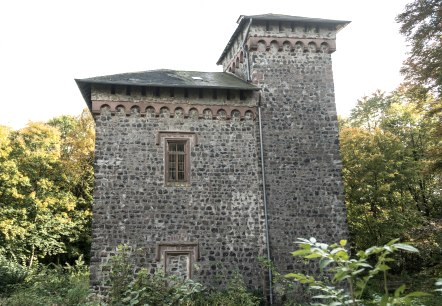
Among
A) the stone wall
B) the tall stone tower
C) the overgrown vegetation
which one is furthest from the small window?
the overgrown vegetation

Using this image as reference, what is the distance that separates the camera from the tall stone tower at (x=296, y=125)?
44.8 feet

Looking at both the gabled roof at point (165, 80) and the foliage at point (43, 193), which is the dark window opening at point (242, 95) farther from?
the foliage at point (43, 193)

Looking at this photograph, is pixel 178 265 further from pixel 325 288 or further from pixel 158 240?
pixel 325 288

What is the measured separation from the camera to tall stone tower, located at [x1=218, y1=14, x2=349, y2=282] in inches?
537

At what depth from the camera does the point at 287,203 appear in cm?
1370

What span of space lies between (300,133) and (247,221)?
3.67 m

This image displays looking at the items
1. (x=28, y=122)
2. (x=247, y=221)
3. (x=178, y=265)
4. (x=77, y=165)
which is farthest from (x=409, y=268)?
(x=28, y=122)

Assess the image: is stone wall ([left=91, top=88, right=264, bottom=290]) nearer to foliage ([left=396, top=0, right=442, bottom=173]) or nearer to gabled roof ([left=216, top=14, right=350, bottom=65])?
gabled roof ([left=216, top=14, right=350, bottom=65])

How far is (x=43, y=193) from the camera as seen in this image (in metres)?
24.4

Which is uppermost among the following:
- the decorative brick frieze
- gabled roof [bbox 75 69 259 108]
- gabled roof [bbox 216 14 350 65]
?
gabled roof [bbox 216 14 350 65]

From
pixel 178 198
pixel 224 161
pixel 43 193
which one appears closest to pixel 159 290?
pixel 178 198

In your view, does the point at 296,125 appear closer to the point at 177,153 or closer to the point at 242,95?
the point at 242,95

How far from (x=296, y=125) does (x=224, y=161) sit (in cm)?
292

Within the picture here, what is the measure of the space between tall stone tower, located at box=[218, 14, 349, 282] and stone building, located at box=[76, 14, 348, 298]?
0.04 metres
